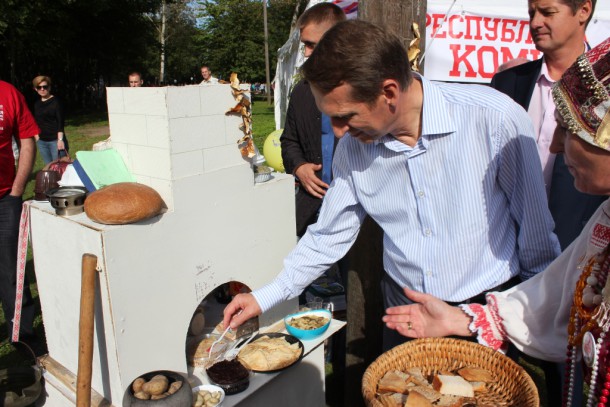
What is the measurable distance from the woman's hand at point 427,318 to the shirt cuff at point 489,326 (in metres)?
0.03

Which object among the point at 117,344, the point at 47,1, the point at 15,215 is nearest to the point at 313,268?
the point at 117,344

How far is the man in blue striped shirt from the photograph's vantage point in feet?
5.61

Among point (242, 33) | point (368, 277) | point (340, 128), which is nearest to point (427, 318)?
point (340, 128)

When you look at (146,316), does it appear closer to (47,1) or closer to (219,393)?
(219,393)

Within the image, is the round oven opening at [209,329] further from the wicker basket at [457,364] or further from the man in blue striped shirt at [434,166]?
the wicker basket at [457,364]

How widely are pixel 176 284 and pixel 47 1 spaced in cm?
2416

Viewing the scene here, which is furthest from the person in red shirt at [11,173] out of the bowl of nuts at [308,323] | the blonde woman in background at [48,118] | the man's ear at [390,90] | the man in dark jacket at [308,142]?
the blonde woman in background at [48,118]

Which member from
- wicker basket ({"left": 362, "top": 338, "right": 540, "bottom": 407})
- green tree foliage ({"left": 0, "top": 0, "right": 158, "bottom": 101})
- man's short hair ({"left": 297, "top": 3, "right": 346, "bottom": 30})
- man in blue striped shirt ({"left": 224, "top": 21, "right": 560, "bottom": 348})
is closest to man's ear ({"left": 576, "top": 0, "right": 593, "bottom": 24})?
man in blue striped shirt ({"left": 224, "top": 21, "right": 560, "bottom": 348})

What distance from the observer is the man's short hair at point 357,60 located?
1667mm

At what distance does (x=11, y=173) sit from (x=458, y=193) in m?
3.42

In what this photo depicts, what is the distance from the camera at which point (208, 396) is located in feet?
7.05

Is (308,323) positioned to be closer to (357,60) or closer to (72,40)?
(357,60)

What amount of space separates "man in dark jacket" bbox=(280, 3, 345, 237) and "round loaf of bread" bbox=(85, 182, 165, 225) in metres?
1.46

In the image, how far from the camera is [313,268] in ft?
7.64
